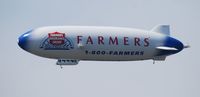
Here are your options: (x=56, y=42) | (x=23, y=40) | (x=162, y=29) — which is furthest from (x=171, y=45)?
(x=23, y=40)

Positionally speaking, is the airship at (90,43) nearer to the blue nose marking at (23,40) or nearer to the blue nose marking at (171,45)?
the blue nose marking at (23,40)

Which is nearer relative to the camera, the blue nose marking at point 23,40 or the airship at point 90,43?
the airship at point 90,43

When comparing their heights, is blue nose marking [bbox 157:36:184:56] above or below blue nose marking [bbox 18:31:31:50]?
below

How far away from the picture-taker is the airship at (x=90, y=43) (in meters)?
62.0

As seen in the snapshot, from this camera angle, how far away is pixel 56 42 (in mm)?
62031

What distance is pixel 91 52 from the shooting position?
6256cm

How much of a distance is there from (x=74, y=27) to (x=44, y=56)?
5.32m

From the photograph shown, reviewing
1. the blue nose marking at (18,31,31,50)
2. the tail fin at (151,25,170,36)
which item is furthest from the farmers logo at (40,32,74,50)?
the tail fin at (151,25,170,36)

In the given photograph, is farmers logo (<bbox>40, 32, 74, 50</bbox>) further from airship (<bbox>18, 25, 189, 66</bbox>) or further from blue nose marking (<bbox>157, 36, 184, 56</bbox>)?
blue nose marking (<bbox>157, 36, 184, 56</bbox>)

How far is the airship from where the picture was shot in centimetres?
6197

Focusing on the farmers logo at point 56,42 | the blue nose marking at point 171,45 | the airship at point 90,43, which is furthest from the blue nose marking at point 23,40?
the blue nose marking at point 171,45

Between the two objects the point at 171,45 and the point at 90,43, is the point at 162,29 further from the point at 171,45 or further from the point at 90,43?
the point at 90,43

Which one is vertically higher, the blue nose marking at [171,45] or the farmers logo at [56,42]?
the farmers logo at [56,42]

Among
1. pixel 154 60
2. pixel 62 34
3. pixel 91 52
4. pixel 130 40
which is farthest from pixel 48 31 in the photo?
pixel 154 60
